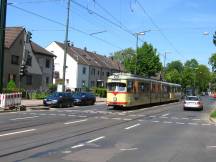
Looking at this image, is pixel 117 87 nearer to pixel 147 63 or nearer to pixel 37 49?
pixel 37 49

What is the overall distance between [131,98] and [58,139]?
80.5 feet

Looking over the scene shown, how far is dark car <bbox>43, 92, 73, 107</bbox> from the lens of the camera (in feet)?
134

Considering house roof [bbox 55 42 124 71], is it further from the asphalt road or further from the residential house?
the asphalt road

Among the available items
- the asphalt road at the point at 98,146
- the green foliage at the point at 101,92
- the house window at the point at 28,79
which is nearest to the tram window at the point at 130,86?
the asphalt road at the point at 98,146

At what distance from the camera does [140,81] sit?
42875 millimetres

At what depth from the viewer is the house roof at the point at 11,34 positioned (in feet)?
205

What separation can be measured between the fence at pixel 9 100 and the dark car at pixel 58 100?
634 centimetres

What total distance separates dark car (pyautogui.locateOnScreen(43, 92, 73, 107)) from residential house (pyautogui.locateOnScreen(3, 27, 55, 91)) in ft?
44.7

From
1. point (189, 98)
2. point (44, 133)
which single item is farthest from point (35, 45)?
point (44, 133)

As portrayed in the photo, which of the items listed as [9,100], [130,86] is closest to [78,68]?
[130,86]

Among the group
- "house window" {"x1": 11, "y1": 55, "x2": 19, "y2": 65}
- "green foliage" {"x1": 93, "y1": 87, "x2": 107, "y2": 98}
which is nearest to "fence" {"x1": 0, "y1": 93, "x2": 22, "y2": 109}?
"house window" {"x1": 11, "y1": 55, "x2": 19, "y2": 65}

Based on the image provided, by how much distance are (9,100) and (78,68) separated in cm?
5751

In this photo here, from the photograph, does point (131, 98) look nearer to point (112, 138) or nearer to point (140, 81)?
point (140, 81)

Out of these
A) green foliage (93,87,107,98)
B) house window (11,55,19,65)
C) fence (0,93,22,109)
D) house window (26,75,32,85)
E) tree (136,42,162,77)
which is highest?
tree (136,42,162,77)
